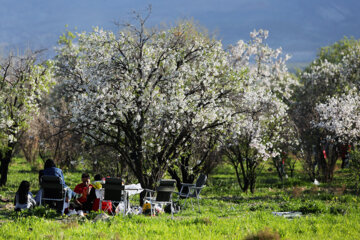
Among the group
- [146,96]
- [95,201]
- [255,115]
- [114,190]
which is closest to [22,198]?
[95,201]

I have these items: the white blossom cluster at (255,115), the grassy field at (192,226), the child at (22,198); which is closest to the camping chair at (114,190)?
the grassy field at (192,226)

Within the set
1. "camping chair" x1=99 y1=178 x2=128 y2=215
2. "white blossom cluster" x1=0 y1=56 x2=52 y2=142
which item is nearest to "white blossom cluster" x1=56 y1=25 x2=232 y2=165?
"camping chair" x1=99 y1=178 x2=128 y2=215

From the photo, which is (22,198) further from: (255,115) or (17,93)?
(255,115)

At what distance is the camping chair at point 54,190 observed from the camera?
984 cm

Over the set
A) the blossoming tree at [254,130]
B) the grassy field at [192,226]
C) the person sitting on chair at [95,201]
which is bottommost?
the grassy field at [192,226]

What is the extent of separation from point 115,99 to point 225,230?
19.2 feet

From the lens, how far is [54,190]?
991 centimetres

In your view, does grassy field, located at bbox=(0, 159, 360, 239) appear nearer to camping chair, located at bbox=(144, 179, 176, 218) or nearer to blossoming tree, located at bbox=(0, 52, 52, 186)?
camping chair, located at bbox=(144, 179, 176, 218)

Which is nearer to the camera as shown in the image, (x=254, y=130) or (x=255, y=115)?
(x=254, y=130)

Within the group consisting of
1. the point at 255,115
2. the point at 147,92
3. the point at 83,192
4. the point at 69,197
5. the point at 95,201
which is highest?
the point at 255,115

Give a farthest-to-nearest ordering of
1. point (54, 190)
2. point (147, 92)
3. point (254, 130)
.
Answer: point (254, 130) < point (147, 92) < point (54, 190)

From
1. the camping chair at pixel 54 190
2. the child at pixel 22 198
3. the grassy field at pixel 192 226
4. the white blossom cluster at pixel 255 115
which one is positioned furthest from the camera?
the white blossom cluster at pixel 255 115

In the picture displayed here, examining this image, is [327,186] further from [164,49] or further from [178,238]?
[178,238]

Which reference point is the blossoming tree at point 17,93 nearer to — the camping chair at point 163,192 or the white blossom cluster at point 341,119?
the camping chair at point 163,192
